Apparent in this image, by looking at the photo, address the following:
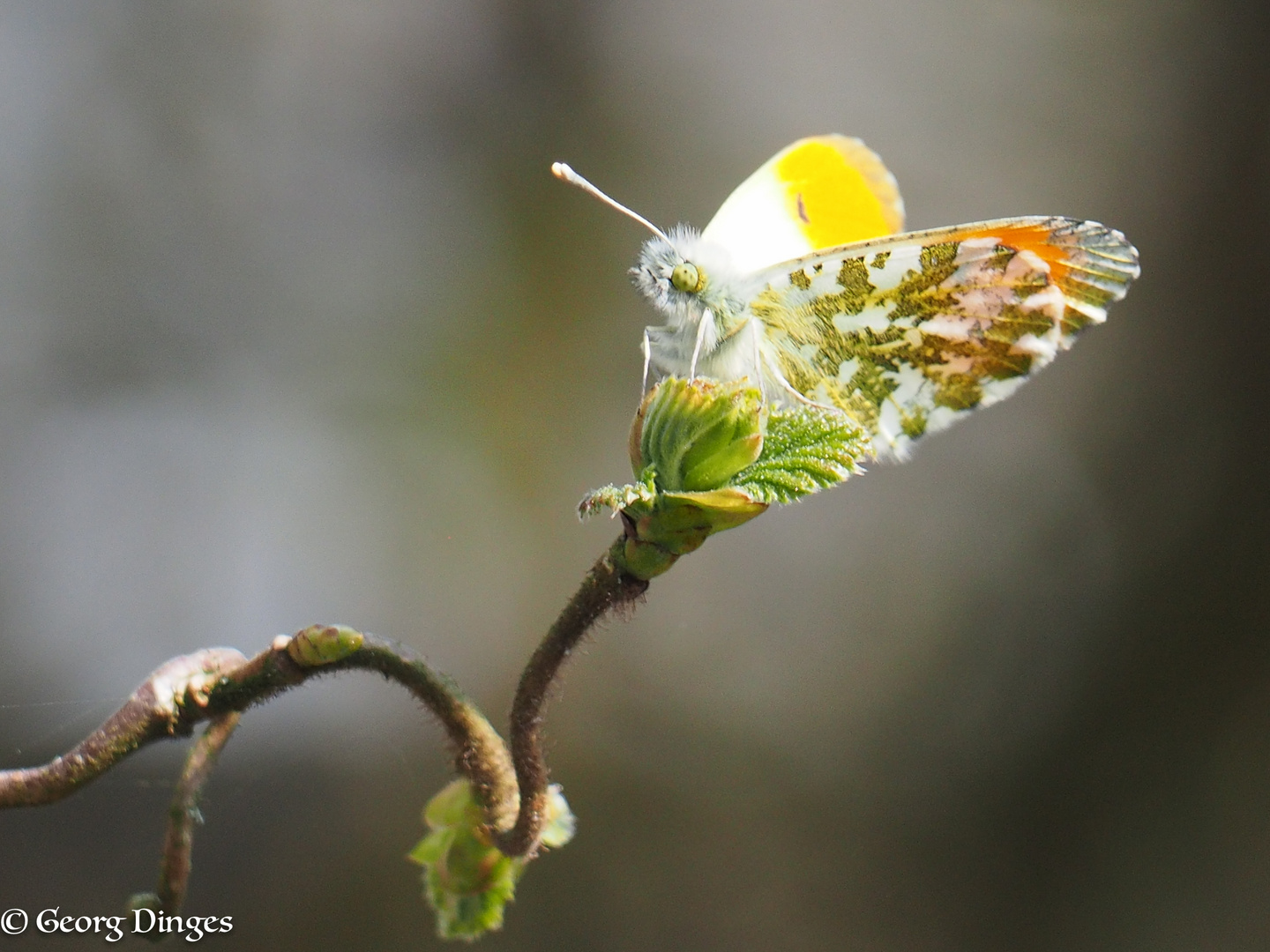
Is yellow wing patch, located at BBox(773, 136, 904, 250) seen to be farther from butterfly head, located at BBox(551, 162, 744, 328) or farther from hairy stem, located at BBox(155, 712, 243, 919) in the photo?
hairy stem, located at BBox(155, 712, 243, 919)

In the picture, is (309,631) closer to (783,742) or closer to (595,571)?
(595,571)

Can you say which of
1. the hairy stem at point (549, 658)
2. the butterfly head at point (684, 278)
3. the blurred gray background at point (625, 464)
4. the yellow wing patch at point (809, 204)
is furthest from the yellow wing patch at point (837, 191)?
the blurred gray background at point (625, 464)

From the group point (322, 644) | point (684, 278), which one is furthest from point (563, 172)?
point (322, 644)

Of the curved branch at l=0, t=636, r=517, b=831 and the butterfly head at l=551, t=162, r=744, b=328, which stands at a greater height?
the butterfly head at l=551, t=162, r=744, b=328

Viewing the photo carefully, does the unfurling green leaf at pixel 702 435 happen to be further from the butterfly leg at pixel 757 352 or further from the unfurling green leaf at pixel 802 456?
the butterfly leg at pixel 757 352

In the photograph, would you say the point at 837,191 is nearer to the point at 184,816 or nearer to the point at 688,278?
the point at 688,278

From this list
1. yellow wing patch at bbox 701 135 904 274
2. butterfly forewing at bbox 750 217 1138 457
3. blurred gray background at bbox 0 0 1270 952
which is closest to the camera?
butterfly forewing at bbox 750 217 1138 457

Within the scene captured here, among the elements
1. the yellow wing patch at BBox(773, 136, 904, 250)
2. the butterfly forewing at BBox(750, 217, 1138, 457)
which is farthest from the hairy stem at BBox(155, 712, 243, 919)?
the yellow wing patch at BBox(773, 136, 904, 250)
